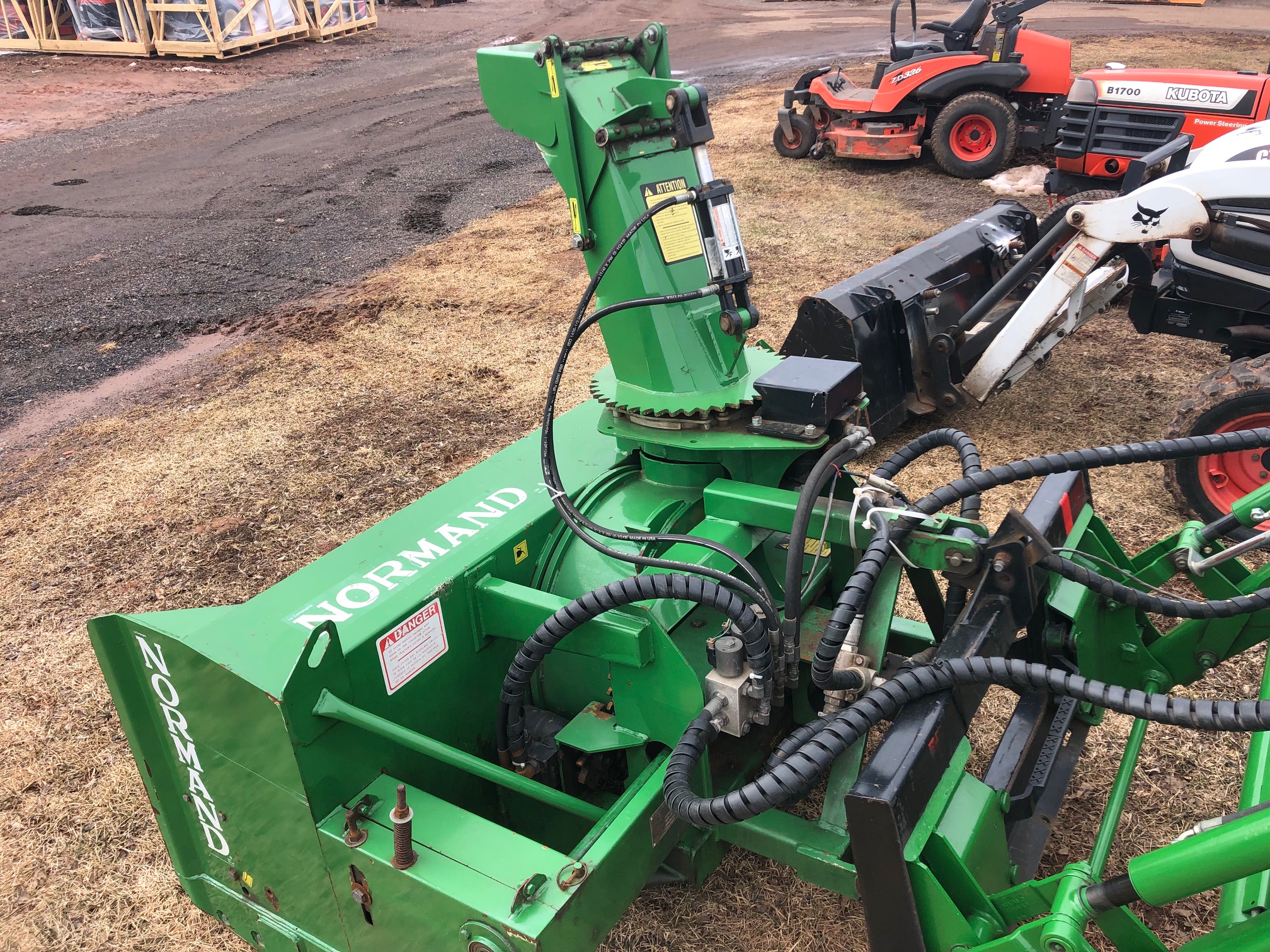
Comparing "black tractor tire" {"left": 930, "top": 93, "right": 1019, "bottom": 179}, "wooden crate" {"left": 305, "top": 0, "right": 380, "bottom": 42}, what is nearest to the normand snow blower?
"black tractor tire" {"left": 930, "top": 93, "right": 1019, "bottom": 179}

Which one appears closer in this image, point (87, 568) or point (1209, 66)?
point (87, 568)

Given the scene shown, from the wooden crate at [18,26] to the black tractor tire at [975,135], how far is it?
1513 cm

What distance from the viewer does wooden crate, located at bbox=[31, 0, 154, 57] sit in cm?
1636

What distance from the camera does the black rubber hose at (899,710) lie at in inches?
66.9

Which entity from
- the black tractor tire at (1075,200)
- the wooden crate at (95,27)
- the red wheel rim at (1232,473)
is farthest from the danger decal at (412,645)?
the wooden crate at (95,27)

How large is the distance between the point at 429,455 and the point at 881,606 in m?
3.38

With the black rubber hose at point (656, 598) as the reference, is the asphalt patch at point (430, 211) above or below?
below

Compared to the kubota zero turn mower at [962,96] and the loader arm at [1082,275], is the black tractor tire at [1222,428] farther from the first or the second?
the kubota zero turn mower at [962,96]

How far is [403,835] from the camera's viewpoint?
2023 millimetres

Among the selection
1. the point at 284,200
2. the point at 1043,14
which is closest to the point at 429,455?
the point at 284,200

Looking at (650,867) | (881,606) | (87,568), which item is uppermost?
(881,606)

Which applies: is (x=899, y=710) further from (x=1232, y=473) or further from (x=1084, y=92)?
(x=1084, y=92)

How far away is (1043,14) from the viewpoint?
18812mm

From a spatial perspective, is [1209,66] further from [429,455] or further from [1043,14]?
[429,455]
